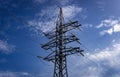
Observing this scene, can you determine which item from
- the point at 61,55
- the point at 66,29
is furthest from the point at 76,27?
the point at 61,55

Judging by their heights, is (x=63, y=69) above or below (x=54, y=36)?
below

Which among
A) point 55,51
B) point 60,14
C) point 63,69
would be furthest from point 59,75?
point 60,14

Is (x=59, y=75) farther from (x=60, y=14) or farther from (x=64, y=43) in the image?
(x=60, y=14)

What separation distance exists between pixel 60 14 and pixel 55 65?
8.70m

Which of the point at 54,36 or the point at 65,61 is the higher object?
the point at 54,36

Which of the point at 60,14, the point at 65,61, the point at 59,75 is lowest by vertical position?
the point at 59,75

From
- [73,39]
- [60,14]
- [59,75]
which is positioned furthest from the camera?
[60,14]

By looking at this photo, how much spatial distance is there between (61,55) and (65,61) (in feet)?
3.57

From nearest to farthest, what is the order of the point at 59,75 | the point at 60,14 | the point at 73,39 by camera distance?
the point at 59,75 < the point at 73,39 < the point at 60,14

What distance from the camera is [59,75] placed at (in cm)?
3756

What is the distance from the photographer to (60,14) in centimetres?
4259

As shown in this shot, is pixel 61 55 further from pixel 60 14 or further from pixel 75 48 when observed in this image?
pixel 60 14

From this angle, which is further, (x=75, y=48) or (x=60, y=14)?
(x=60, y=14)

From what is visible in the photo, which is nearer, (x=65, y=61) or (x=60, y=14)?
(x=65, y=61)
